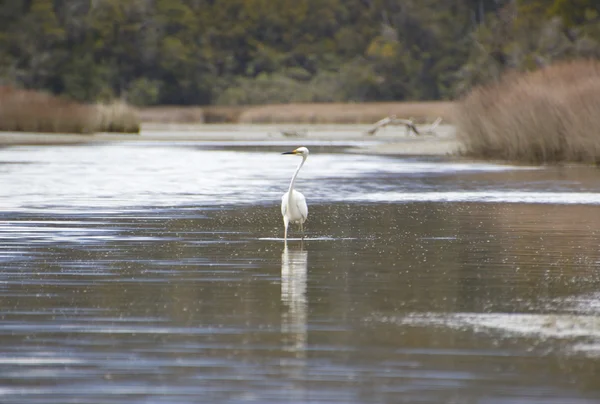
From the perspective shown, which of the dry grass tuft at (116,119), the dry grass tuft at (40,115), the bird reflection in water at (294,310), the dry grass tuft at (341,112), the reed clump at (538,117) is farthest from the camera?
the dry grass tuft at (341,112)

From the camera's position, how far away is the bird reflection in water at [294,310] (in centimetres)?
784

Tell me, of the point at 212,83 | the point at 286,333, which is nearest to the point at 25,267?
the point at 286,333

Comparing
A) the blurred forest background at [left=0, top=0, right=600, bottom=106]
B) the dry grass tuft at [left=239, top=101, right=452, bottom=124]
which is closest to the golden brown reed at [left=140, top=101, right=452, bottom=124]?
the dry grass tuft at [left=239, top=101, right=452, bottom=124]

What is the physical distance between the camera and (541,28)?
72938 mm

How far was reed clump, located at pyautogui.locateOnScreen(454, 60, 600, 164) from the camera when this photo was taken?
33.8m

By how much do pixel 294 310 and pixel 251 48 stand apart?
96.8 m

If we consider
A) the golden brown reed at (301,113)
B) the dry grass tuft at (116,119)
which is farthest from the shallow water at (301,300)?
the golden brown reed at (301,113)

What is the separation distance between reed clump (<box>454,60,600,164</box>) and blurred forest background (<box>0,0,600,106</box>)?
38.6 metres

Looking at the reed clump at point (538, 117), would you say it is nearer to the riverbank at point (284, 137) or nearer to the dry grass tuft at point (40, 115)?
→ the riverbank at point (284, 137)

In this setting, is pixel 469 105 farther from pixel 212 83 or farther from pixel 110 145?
pixel 212 83

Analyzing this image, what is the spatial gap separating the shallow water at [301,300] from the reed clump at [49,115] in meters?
38.7

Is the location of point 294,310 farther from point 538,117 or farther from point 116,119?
point 116,119

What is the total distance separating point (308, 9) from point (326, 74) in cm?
892

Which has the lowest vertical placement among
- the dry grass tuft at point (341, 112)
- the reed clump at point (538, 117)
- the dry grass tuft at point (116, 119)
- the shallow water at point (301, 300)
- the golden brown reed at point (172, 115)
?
the golden brown reed at point (172, 115)
